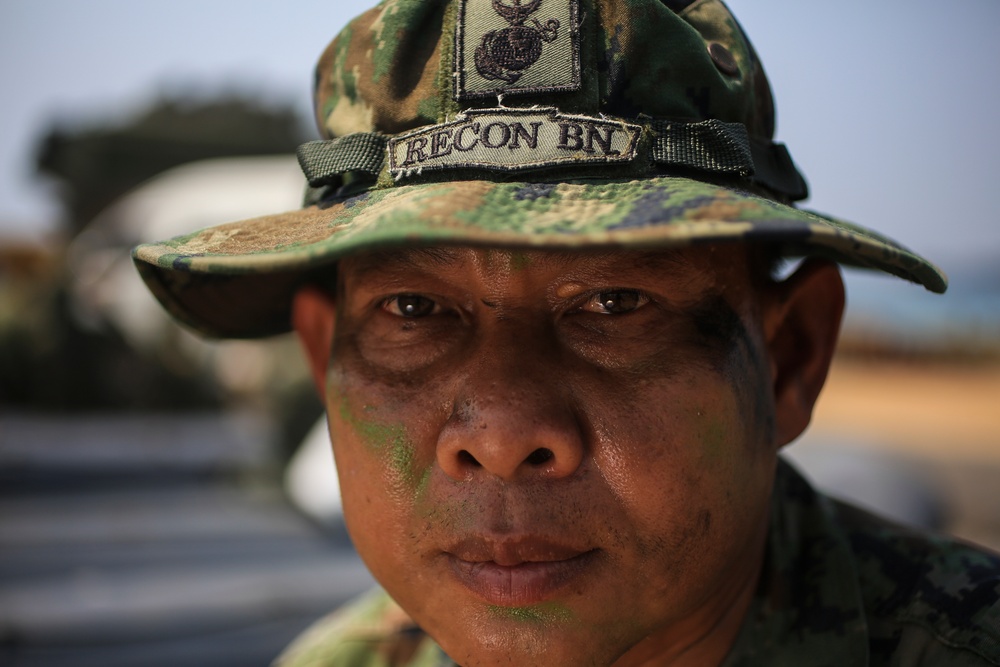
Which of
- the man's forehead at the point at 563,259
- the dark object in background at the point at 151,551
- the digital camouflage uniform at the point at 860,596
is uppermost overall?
the man's forehead at the point at 563,259

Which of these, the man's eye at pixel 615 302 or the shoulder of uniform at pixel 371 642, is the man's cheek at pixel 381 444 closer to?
the man's eye at pixel 615 302

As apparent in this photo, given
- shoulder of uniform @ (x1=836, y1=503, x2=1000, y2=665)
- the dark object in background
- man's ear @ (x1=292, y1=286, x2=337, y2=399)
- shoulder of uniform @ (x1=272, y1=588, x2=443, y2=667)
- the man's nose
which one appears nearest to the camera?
the man's nose

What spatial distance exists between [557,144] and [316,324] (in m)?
0.74

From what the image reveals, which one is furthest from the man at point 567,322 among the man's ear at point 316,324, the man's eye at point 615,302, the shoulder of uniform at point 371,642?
the shoulder of uniform at point 371,642

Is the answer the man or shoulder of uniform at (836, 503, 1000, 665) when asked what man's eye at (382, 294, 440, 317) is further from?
shoulder of uniform at (836, 503, 1000, 665)

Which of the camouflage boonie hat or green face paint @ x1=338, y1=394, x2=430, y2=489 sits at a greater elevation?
the camouflage boonie hat

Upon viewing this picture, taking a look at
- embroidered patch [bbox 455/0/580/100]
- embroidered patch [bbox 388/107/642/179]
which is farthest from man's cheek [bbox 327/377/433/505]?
embroidered patch [bbox 455/0/580/100]

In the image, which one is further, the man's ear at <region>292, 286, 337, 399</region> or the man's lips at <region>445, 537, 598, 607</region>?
the man's ear at <region>292, 286, 337, 399</region>

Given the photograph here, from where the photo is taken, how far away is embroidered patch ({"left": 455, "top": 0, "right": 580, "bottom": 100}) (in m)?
1.15

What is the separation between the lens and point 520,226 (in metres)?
0.95

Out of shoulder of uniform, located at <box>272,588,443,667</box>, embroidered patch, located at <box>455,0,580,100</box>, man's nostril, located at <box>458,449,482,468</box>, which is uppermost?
embroidered patch, located at <box>455,0,580,100</box>

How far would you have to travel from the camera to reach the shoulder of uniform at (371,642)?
6.01ft

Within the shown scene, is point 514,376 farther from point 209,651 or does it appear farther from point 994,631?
point 209,651

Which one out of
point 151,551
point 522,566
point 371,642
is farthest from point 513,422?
point 151,551
